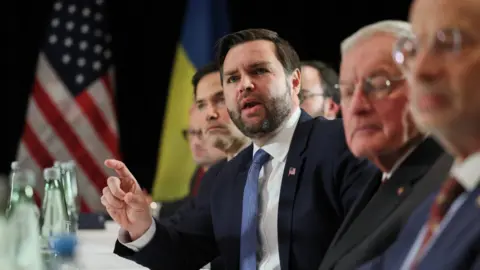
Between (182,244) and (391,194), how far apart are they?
39.9 inches

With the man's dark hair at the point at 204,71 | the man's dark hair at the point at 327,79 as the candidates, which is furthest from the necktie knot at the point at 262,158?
the man's dark hair at the point at 327,79

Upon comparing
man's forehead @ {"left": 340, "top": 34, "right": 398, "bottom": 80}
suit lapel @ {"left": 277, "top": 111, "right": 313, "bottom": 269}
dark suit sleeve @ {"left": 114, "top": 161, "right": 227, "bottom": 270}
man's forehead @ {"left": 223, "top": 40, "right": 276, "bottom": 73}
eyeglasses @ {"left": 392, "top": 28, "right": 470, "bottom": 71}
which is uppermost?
eyeglasses @ {"left": 392, "top": 28, "right": 470, "bottom": 71}

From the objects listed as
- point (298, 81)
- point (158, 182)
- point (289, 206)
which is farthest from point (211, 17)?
point (289, 206)

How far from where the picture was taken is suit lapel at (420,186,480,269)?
3.48 feet

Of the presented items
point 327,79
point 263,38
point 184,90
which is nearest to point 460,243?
point 263,38

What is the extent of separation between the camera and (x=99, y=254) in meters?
2.70

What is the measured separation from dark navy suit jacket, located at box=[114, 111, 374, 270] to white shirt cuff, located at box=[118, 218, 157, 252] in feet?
0.05

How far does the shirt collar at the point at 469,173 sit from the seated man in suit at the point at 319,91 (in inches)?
102

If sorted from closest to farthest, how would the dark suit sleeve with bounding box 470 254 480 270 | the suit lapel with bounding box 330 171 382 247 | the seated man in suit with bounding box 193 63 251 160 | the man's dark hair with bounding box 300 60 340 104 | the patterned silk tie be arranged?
the dark suit sleeve with bounding box 470 254 480 270
the patterned silk tie
the suit lapel with bounding box 330 171 382 247
the seated man in suit with bounding box 193 63 251 160
the man's dark hair with bounding box 300 60 340 104

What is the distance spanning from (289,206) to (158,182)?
12.4ft

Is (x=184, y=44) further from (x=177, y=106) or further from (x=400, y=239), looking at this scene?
(x=400, y=239)

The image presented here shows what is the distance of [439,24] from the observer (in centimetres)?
115

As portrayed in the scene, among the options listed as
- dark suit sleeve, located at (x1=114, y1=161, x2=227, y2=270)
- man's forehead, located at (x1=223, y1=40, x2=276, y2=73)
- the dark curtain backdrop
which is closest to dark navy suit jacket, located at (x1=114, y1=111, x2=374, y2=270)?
dark suit sleeve, located at (x1=114, y1=161, x2=227, y2=270)

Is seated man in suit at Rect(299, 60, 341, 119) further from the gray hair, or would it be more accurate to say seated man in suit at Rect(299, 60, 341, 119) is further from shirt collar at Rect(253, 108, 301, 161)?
the gray hair
